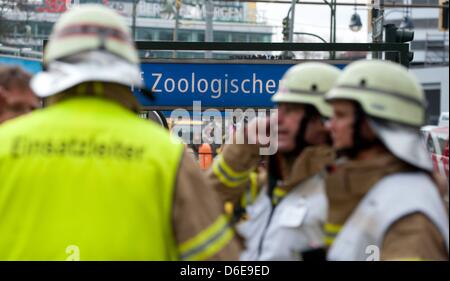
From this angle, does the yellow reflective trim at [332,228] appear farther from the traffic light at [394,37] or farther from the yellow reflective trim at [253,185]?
the traffic light at [394,37]

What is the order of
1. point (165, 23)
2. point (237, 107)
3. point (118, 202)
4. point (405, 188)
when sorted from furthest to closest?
point (165, 23)
point (237, 107)
point (405, 188)
point (118, 202)

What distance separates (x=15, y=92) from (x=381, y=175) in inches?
81.9

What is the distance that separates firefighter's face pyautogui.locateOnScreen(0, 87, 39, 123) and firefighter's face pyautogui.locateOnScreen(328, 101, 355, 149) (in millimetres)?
1772

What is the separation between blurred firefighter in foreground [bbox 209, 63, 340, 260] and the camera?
3.54 meters

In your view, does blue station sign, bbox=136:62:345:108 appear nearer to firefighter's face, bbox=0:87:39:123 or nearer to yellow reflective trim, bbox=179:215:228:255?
firefighter's face, bbox=0:87:39:123

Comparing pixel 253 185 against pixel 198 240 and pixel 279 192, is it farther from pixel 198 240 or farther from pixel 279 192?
pixel 198 240

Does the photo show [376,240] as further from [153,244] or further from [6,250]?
[6,250]

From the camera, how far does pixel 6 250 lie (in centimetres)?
287

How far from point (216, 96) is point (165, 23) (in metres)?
Answer: 85.8

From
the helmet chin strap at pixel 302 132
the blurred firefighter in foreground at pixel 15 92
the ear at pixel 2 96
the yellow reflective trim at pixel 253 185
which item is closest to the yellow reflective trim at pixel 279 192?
the helmet chin strap at pixel 302 132

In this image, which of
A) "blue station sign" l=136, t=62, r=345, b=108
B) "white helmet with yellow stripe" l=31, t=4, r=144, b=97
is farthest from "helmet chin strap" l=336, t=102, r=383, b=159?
"blue station sign" l=136, t=62, r=345, b=108

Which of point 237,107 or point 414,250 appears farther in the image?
point 237,107

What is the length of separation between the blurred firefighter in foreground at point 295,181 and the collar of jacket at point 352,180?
0.30 meters
